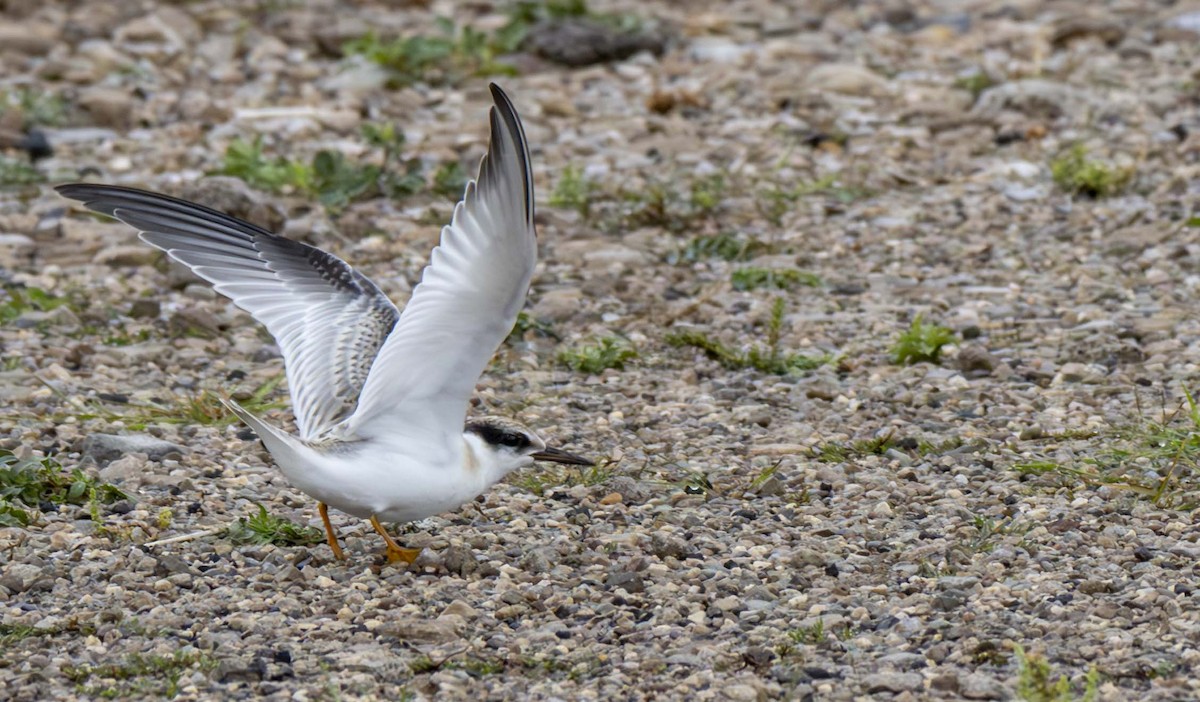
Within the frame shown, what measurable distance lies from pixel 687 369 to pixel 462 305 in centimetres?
239

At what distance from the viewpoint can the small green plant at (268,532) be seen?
15.5 feet

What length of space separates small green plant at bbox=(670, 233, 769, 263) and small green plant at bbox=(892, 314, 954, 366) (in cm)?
138

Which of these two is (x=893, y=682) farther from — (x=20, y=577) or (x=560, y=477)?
(x=20, y=577)

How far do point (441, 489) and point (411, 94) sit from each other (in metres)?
5.65

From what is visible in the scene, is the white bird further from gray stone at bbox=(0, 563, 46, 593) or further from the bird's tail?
gray stone at bbox=(0, 563, 46, 593)

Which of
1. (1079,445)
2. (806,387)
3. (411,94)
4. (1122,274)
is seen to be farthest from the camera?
(411,94)

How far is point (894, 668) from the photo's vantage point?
12.7 feet

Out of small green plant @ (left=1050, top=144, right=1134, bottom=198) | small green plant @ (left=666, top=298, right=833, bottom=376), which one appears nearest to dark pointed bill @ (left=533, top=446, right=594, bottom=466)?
small green plant @ (left=666, top=298, right=833, bottom=376)

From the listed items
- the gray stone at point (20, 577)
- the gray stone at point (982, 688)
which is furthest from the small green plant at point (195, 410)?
the gray stone at point (982, 688)

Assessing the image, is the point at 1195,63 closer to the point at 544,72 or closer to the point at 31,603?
the point at 544,72

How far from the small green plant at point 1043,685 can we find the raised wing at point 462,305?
58.0 inches

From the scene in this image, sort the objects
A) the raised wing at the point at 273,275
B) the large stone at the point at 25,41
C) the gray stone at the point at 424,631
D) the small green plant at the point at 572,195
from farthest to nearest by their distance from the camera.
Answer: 1. the large stone at the point at 25,41
2. the small green plant at the point at 572,195
3. the raised wing at the point at 273,275
4. the gray stone at the point at 424,631

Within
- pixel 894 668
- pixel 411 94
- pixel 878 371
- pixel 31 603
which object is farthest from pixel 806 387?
pixel 411 94

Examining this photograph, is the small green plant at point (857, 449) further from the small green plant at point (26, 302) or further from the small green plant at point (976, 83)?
the small green plant at point (976, 83)
